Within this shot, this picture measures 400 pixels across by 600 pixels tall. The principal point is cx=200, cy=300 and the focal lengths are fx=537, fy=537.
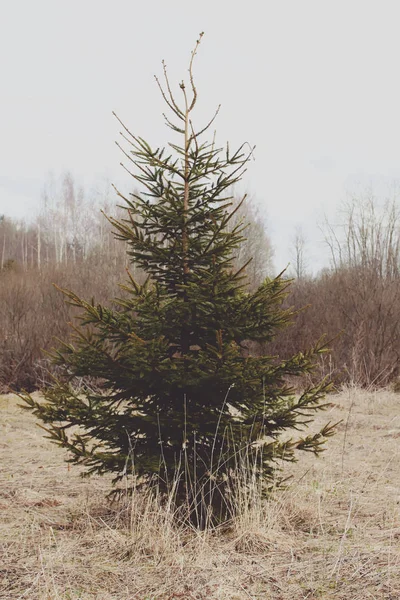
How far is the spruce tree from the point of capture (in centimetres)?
384

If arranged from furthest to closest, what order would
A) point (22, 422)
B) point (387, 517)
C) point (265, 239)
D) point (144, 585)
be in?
point (265, 239)
point (22, 422)
point (387, 517)
point (144, 585)

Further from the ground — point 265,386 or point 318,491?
point 265,386

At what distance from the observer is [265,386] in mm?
4012

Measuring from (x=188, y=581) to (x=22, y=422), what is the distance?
23.7ft

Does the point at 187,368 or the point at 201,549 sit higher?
the point at 187,368

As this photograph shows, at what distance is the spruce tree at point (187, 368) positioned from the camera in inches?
151

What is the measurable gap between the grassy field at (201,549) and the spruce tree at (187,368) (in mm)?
349

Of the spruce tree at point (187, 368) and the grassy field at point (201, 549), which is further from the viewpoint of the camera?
the spruce tree at point (187, 368)

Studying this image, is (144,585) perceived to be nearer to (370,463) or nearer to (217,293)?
(217,293)

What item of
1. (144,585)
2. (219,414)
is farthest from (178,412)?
(144,585)

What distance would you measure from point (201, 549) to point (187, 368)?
121cm

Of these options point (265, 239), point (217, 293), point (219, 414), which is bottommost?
point (219, 414)

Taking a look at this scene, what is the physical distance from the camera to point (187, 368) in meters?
3.94

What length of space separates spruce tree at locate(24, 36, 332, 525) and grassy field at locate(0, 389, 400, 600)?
0.35 meters
